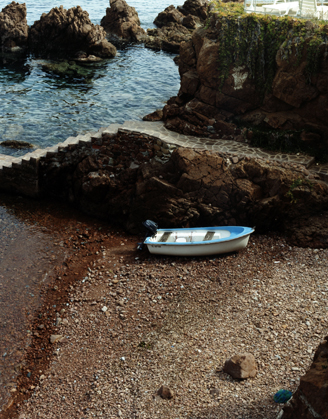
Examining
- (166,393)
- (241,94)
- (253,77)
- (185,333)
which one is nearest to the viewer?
(166,393)

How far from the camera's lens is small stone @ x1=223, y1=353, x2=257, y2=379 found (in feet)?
25.6

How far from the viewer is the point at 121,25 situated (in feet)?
119

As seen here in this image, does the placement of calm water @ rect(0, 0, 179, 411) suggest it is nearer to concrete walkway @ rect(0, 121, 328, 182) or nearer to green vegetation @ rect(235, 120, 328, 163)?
concrete walkway @ rect(0, 121, 328, 182)

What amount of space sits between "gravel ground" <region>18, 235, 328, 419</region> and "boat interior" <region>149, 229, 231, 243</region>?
626mm

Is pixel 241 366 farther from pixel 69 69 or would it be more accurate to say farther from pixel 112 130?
pixel 69 69

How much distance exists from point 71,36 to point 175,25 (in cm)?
1131

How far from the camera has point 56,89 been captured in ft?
83.2

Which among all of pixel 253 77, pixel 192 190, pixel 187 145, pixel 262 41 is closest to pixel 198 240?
pixel 192 190

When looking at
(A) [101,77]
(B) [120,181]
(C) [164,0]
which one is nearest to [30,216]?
(B) [120,181]

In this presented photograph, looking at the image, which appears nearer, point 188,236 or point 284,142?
point 188,236

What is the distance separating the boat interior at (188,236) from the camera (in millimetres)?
12148

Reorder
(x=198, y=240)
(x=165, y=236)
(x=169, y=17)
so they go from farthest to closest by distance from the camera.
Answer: (x=169, y=17), (x=165, y=236), (x=198, y=240)

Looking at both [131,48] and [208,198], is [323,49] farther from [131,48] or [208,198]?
[131,48]

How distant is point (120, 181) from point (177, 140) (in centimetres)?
263
